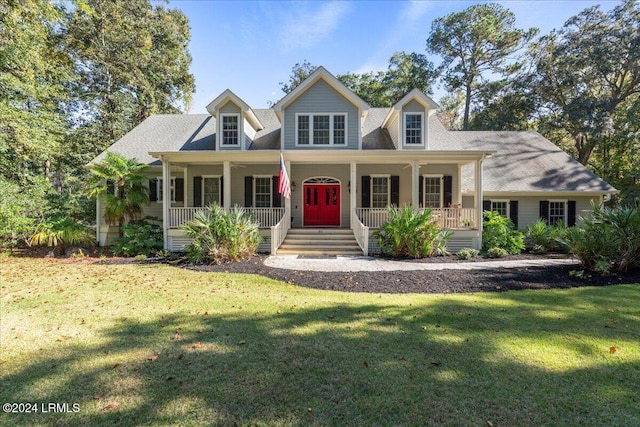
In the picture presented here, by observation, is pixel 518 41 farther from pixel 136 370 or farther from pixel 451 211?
pixel 136 370

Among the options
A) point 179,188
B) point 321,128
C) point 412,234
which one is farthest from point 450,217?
point 179,188

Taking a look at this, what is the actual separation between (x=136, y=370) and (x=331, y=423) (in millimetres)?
2197

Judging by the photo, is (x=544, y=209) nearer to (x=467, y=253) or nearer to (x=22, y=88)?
(x=467, y=253)

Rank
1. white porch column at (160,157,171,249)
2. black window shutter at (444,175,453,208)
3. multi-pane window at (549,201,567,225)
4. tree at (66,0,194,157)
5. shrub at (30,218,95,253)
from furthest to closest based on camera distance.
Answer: tree at (66,0,194,157) → multi-pane window at (549,201,567,225) → black window shutter at (444,175,453,208) → shrub at (30,218,95,253) → white porch column at (160,157,171,249)

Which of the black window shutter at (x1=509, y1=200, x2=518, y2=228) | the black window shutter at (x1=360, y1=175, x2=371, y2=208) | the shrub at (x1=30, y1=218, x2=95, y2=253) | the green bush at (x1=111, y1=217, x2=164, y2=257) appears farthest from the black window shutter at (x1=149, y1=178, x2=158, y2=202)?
the black window shutter at (x1=509, y1=200, x2=518, y2=228)

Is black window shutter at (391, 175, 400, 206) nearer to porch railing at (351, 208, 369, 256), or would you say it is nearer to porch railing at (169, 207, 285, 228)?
porch railing at (351, 208, 369, 256)

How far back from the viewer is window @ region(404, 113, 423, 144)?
13211mm

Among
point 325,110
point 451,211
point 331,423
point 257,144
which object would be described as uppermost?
point 325,110

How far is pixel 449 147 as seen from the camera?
14.5 metres

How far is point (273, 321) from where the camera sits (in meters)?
4.59

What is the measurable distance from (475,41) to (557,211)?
18.6m

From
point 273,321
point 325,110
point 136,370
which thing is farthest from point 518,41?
point 136,370

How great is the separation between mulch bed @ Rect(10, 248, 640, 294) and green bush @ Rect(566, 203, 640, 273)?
32cm

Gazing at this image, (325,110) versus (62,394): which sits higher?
(325,110)
